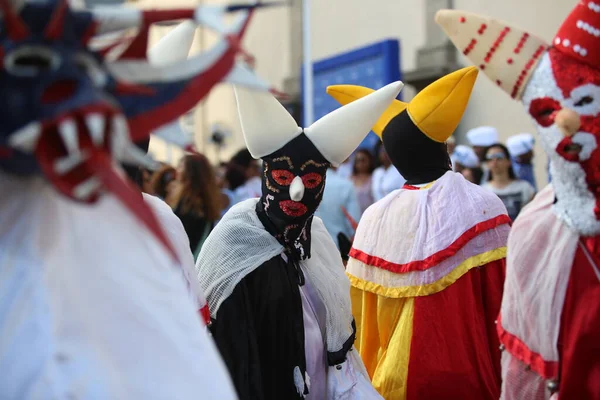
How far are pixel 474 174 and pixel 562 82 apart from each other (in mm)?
5788

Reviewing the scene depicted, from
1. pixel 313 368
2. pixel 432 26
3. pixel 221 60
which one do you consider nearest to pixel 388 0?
pixel 432 26

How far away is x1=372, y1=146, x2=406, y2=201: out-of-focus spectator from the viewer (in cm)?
863

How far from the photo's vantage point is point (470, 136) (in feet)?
32.5

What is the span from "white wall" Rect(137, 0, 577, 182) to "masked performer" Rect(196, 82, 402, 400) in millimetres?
6675

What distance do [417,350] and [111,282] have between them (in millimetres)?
3034

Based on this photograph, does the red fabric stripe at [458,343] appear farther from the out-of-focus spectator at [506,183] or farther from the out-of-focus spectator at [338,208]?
the out-of-focus spectator at [506,183]

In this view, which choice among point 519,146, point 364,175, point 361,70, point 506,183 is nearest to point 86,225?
point 506,183

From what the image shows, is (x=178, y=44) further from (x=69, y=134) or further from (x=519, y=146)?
(x=519, y=146)

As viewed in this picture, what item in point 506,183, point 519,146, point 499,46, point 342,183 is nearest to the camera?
point 499,46

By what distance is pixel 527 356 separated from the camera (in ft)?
11.0

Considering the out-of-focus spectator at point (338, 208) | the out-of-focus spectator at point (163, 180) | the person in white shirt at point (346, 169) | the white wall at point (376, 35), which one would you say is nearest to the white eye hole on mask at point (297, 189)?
the out-of-focus spectator at point (338, 208)

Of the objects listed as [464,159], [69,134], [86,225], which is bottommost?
[464,159]

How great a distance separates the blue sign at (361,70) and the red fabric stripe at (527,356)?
639 cm

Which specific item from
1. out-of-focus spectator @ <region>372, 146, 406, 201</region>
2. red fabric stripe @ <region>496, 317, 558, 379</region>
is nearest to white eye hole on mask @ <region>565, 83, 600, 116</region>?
red fabric stripe @ <region>496, 317, 558, 379</region>
